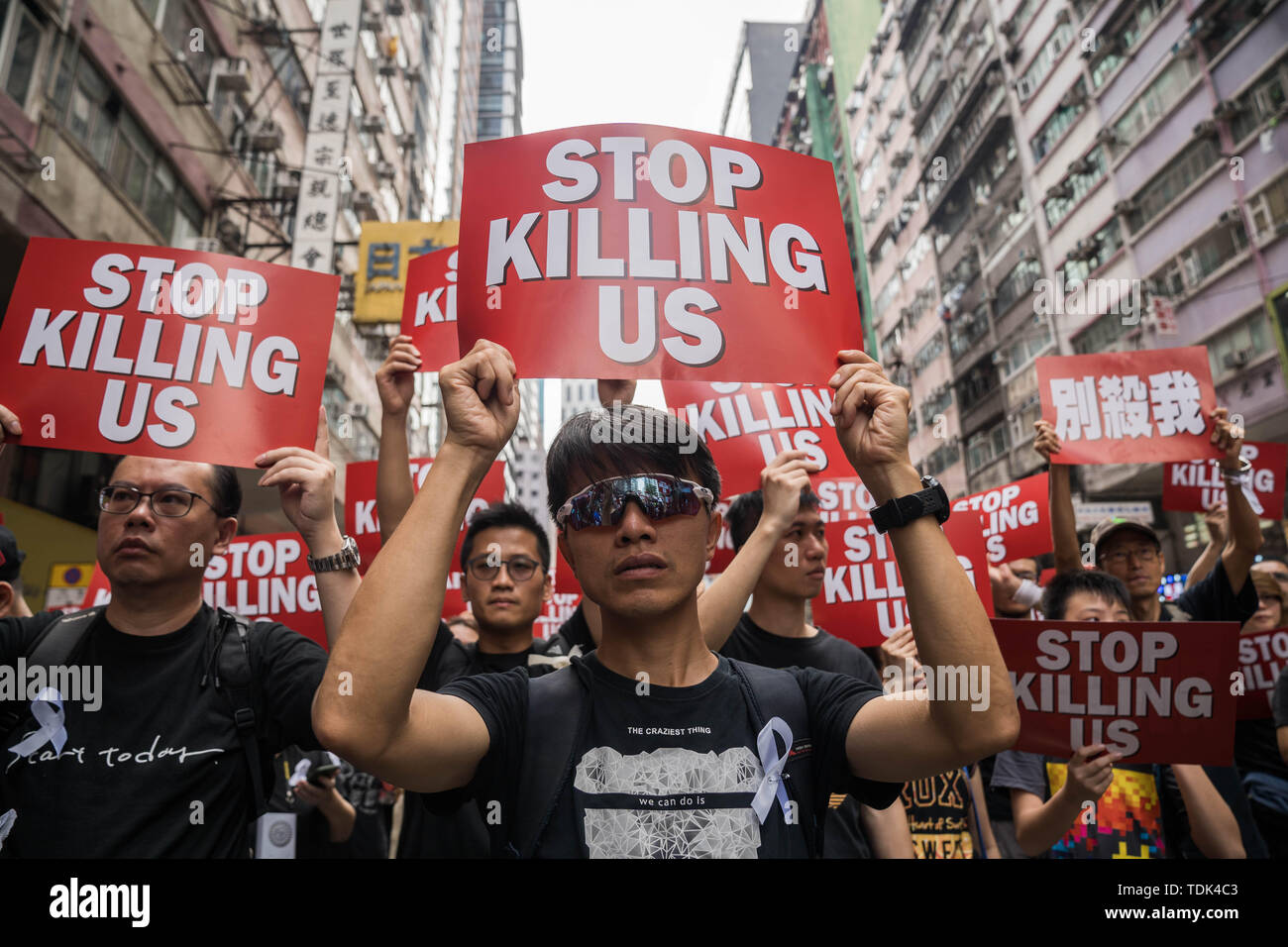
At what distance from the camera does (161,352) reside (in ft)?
8.98

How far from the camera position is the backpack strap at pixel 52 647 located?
2.25 metres

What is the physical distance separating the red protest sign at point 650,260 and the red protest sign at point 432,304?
133 cm

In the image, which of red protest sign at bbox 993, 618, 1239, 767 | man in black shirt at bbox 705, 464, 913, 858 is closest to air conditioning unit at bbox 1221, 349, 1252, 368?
man in black shirt at bbox 705, 464, 913, 858

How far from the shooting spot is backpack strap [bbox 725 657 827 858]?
1.77m

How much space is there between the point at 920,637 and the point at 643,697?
1.94 feet

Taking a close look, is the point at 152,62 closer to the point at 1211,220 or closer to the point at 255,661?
the point at 255,661

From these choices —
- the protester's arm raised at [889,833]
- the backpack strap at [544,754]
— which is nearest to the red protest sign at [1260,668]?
the protester's arm raised at [889,833]

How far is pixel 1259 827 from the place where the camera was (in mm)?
3889

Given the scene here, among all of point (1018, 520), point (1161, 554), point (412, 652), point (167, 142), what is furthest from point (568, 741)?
point (167, 142)

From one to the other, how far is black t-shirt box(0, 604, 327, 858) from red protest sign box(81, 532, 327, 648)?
2.30 metres
